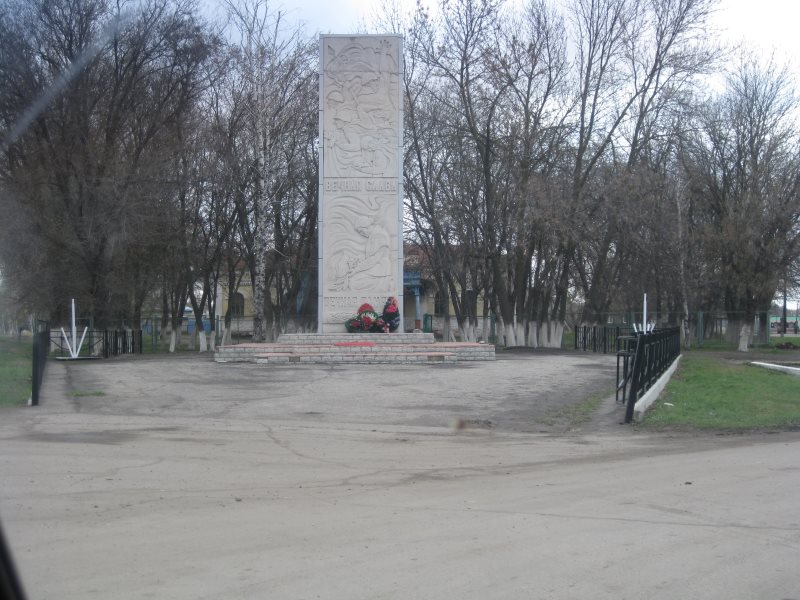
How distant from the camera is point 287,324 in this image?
47.4m

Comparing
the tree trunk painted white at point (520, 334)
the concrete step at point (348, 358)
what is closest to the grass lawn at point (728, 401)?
the concrete step at point (348, 358)

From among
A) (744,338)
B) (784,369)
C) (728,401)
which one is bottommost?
(728,401)

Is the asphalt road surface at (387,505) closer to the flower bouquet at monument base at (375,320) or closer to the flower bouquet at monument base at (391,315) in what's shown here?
the flower bouquet at monument base at (375,320)

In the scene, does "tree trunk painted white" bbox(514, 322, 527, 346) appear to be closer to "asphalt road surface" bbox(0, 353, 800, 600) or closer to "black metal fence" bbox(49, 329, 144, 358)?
"black metal fence" bbox(49, 329, 144, 358)

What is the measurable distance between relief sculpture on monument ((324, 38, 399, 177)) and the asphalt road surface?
64.8ft

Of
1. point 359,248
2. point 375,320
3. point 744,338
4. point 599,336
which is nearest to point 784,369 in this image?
point 375,320

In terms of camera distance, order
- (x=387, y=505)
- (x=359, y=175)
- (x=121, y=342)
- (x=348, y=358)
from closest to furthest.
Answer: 1. (x=387, y=505)
2. (x=348, y=358)
3. (x=359, y=175)
4. (x=121, y=342)

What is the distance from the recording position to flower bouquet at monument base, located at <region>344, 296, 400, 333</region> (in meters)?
32.1

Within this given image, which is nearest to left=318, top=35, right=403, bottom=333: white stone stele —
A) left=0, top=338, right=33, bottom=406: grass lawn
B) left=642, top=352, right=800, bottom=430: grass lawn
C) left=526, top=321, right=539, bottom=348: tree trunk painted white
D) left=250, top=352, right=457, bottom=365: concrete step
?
left=250, top=352, right=457, bottom=365: concrete step

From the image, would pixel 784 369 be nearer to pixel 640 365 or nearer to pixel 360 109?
pixel 640 365

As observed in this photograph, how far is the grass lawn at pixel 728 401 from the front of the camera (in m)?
14.4

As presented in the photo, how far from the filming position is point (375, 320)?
32.2 metres

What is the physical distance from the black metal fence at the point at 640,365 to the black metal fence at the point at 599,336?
58.5 feet

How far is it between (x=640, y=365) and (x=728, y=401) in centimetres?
297
